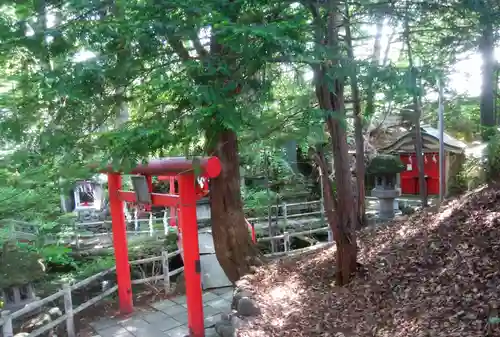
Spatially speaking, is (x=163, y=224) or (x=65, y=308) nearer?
(x=65, y=308)

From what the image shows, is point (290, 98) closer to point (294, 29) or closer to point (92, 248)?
point (294, 29)

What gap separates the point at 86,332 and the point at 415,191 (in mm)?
14917

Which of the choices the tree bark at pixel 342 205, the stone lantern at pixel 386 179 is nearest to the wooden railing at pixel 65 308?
the tree bark at pixel 342 205

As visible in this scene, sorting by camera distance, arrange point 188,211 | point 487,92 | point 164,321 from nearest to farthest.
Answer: point 188,211
point 164,321
point 487,92

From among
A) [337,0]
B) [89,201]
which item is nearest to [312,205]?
[89,201]

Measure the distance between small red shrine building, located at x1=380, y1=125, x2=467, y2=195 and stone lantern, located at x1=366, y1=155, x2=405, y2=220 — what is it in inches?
42.2

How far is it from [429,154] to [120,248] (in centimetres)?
1299

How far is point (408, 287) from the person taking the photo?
4355mm

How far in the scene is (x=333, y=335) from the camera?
4.04 m

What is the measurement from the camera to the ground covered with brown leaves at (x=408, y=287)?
12.0 feet

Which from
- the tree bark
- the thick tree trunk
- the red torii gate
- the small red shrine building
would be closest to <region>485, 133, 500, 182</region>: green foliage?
the small red shrine building

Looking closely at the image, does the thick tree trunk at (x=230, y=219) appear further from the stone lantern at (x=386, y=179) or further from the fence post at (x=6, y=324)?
the stone lantern at (x=386, y=179)

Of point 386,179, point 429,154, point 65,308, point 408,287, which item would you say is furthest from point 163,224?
point 429,154

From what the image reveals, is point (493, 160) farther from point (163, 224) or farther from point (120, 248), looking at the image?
point (163, 224)
